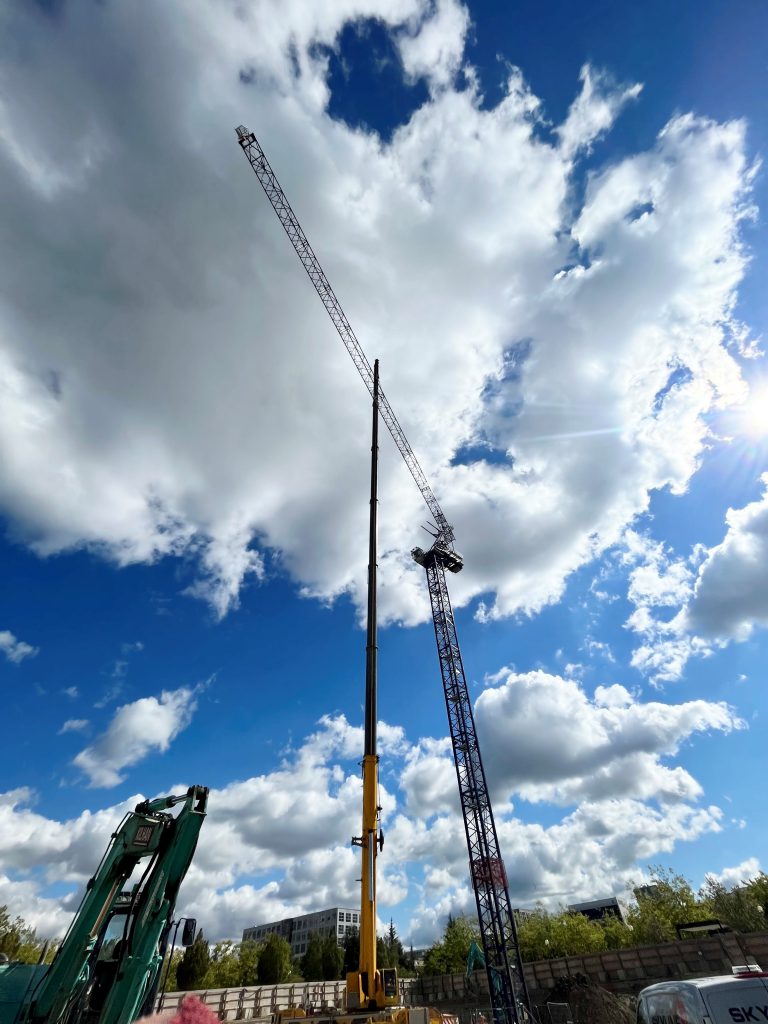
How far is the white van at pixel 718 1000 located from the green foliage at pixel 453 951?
64599 millimetres

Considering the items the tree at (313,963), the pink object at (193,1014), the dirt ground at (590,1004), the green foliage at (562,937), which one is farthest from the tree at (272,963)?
the pink object at (193,1014)

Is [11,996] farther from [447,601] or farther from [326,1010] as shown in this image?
[447,601]

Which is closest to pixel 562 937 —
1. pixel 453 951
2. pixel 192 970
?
pixel 453 951

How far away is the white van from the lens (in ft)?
22.9

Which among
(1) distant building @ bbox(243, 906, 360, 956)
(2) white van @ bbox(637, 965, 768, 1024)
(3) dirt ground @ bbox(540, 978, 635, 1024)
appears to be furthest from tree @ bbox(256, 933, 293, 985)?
(1) distant building @ bbox(243, 906, 360, 956)

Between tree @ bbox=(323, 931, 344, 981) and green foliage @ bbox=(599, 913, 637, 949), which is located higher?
green foliage @ bbox=(599, 913, 637, 949)

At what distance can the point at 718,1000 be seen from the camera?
721cm

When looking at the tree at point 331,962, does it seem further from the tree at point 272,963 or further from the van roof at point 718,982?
the van roof at point 718,982

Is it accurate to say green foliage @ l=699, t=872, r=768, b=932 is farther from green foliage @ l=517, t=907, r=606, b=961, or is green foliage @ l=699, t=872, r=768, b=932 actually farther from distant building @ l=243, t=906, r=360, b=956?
distant building @ l=243, t=906, r=360, b=956

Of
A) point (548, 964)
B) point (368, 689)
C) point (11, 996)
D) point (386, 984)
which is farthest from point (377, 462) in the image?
point (548, 964)

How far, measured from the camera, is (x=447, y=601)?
5647 cm

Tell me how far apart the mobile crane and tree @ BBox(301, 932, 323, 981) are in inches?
1826

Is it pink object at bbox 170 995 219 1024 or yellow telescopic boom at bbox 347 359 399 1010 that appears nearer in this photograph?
pink object at bbox 170 995 219 1024

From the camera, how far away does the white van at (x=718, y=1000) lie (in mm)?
6992
